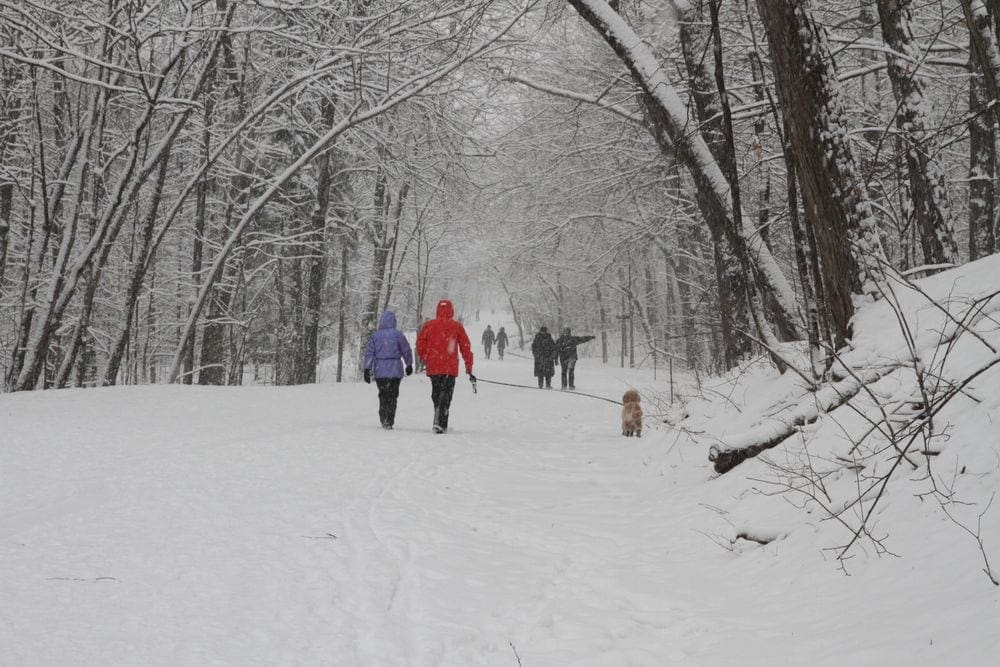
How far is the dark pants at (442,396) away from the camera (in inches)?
360

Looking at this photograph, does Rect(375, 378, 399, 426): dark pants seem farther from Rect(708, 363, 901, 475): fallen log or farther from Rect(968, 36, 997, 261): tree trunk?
Rect(968, 36, 997, 261): tree trunk

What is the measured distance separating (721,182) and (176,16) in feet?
36.0

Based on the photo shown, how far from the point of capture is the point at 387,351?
30.0 ft

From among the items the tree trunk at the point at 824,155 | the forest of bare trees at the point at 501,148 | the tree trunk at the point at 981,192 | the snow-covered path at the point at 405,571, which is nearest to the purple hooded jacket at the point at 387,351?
the snow-covered path at the point at 405,571

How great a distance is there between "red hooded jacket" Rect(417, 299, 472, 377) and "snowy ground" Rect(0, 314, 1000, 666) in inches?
111

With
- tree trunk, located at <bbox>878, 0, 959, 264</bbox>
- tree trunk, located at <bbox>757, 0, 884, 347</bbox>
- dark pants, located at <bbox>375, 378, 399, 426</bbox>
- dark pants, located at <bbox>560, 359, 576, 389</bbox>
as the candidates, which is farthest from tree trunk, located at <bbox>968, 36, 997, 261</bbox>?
dark pants, located at <bbox>560, 359, 576, 389</bbox>

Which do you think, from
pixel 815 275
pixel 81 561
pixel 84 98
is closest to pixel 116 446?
pixel 81 561

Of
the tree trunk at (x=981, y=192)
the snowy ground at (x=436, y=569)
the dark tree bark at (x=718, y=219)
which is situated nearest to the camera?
the snowy ground at (x=436, y=569)

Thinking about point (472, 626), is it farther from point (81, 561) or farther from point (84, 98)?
point (84, 98)

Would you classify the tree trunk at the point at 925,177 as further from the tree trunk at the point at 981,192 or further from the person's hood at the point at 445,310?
the person's hood at the point at 445,310

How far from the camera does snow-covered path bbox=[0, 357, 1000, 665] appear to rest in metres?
2.34

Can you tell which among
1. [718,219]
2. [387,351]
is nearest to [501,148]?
[387,351]

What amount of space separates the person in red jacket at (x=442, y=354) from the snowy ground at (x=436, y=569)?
104 inches

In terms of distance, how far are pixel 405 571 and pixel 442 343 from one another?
610 centimetres
